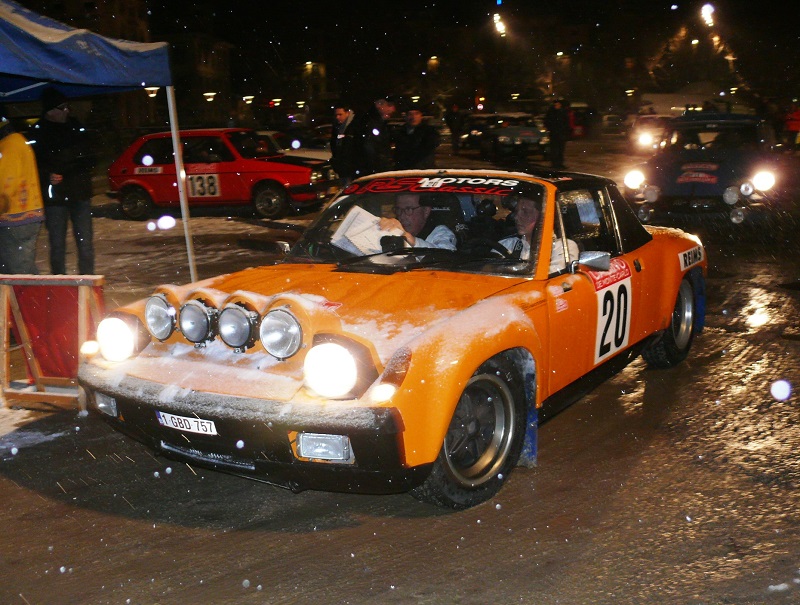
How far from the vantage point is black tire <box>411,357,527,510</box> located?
3924mm

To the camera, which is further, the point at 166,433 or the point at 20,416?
the point at 20,416

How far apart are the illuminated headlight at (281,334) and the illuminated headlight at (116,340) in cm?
84

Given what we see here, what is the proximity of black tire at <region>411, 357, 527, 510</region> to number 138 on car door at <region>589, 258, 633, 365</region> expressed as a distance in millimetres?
931

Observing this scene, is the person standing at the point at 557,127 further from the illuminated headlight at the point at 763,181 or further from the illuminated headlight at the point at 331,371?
the illuminated headlight at the point at 331,371

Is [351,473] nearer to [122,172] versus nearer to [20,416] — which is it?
[20,416]

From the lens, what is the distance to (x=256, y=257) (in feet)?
38.3

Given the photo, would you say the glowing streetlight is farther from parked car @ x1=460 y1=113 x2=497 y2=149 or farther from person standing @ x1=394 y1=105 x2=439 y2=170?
person standing @ x1=394 y1=105 x2=439 y2=170

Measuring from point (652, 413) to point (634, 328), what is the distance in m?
0.53

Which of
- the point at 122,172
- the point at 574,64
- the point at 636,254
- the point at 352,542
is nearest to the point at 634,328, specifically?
the point at 636,254

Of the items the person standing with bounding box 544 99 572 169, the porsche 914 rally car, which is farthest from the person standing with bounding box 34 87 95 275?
the person standing with bounding box 544 99 572 169

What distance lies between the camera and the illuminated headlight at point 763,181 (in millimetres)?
12234

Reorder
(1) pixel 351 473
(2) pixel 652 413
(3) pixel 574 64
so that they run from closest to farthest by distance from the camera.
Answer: (1) pixel 351 473 < (2) pixel 652 413 < (3) pixel 574 64

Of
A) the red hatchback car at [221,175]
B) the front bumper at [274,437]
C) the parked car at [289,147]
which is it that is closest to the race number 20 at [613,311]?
the front bumper at [274,437]

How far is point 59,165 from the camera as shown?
7926mm
